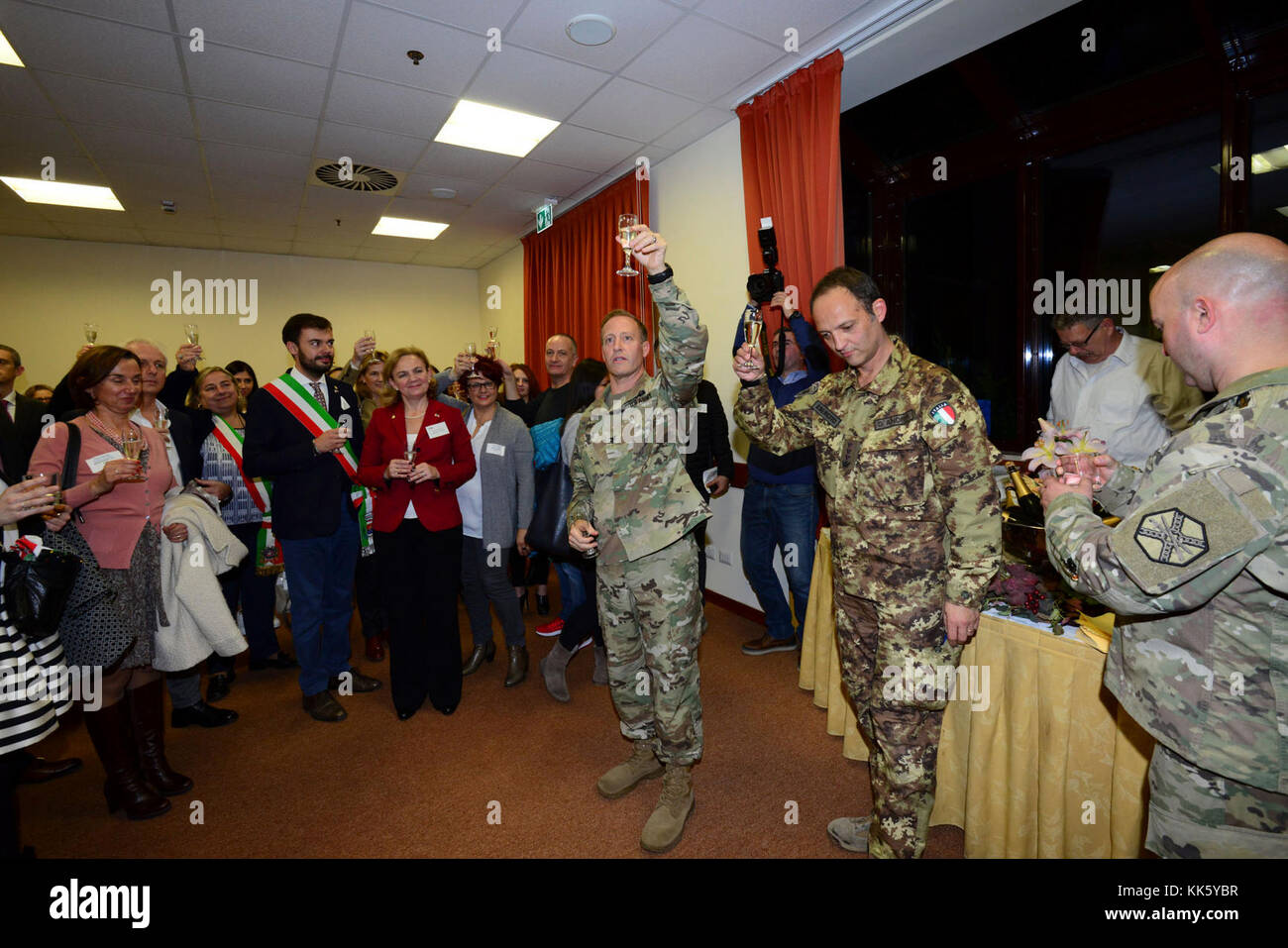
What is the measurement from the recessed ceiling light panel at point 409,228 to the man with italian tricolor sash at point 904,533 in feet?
19.4

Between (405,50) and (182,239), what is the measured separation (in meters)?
5.27

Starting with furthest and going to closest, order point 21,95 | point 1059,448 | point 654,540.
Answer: point 21,95
point 654,540
point 1059,448

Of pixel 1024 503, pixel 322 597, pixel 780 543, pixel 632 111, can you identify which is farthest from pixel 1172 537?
pixel 632 111

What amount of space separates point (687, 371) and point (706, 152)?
3300 mm

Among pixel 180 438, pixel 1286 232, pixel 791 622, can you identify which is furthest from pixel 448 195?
pixel 1286 232

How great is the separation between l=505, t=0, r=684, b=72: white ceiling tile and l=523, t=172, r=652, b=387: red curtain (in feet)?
5.65

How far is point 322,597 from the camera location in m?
3.06

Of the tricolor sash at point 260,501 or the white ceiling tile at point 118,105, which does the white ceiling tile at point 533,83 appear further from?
the tricolor sash at point 260,501

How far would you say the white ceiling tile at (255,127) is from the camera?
388cm

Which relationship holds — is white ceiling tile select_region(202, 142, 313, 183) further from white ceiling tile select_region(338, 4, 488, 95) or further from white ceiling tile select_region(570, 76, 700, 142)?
white ceiling tile select_region(570, 76, 700, 142)

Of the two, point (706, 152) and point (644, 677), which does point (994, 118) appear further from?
point (644, 677)

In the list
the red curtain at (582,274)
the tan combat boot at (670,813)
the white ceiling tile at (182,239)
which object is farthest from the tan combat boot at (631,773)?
the white ceiling tile at (182,239)

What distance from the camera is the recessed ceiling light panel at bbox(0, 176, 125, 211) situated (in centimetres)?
503

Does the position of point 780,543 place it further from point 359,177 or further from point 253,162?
point 253,162
